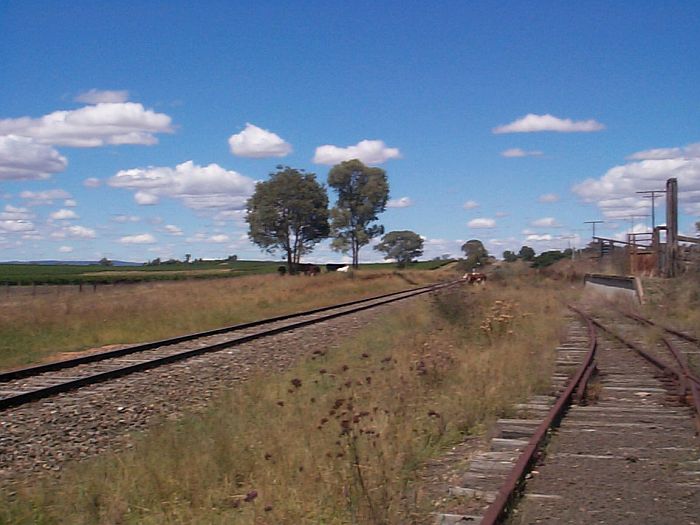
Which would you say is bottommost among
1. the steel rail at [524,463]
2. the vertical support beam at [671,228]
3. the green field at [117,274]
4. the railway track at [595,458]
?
the railway track at [595,458]

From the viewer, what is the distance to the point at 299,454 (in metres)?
8.38

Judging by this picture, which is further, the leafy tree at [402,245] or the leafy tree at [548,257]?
the leafy tree at [402,245]

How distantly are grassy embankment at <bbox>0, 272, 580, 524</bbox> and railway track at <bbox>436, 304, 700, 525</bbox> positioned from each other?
0.56m

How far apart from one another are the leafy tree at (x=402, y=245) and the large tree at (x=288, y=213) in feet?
163

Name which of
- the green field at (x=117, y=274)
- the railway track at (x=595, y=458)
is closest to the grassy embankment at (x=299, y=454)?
the railway track at (x=595, y=458)

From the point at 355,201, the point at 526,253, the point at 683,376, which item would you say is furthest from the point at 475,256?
the point at 683,376

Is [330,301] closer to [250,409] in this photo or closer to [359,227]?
[250,409]

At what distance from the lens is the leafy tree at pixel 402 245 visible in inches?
5536

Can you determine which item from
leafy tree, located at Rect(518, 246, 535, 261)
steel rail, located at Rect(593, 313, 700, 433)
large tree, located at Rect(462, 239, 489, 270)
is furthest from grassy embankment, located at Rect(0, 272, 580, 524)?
leafy tree, located at Rect(518, 246, 535, 261)

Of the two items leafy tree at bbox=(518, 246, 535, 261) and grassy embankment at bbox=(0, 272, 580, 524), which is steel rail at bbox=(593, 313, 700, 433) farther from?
leafy tree at bbox=(518, 246, 535, 261)

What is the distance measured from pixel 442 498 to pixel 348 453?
1.24m

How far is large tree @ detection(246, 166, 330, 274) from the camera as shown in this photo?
88.5 m

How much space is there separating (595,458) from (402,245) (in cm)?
13258

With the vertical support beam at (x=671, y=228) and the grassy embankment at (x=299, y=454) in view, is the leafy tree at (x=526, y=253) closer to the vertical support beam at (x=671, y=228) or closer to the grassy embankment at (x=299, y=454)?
the vertical support beam at (x=671, y=228)
